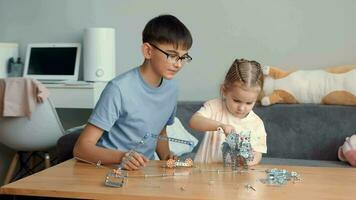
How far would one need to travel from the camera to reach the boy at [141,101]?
5.42ft

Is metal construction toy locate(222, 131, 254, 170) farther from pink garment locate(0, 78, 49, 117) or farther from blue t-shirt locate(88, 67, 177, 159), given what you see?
pink garment locate(0, 78, 49, 117)

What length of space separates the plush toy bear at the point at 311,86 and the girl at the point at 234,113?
123cm

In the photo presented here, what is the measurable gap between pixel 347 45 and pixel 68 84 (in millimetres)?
1908

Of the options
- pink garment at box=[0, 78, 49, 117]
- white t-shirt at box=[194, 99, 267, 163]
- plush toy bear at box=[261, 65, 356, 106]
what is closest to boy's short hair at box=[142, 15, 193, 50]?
white t-shirt at box=[194, 99, 267, 163]

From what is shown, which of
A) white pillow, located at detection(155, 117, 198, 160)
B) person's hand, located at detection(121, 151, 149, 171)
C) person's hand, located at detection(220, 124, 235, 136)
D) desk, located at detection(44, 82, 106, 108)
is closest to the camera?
person's hand, located at detection(121, 151, 149, 171)

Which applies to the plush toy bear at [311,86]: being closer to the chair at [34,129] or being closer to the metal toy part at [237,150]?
the chair at [34,129]

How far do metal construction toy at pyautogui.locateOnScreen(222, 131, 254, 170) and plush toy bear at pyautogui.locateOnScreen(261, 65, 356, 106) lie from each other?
1.53m

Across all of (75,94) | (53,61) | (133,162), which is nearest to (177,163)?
(133,162)

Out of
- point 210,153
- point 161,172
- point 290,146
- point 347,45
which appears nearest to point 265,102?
point 290,146

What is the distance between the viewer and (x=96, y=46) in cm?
353

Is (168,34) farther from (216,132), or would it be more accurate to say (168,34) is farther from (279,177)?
(279,177)

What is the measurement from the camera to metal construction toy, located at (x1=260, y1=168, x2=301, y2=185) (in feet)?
4.38

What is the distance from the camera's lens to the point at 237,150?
1.52 meters

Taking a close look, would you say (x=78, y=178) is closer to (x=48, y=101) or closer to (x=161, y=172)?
(x=161, y=172)
